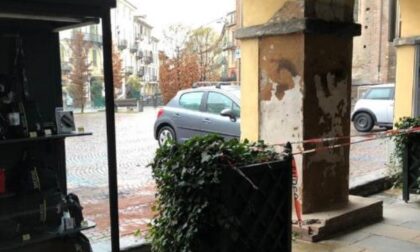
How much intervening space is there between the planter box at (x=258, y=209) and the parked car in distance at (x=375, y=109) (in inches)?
470

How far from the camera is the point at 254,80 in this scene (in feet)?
15.1

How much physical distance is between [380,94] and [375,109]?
0.55 m

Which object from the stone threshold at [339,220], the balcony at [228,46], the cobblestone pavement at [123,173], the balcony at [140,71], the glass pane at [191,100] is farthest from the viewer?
the balcony at [140,71]

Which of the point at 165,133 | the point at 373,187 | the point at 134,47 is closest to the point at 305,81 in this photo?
the point at 373,187

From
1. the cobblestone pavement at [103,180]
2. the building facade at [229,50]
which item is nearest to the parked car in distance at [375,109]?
the cobblestone pavement at [103,180]

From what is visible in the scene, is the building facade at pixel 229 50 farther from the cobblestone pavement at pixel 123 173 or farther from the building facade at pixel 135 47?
the cobblestone pavement at pixel 123 173

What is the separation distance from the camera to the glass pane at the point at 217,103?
8633mm

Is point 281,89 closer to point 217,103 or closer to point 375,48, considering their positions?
point 217,103

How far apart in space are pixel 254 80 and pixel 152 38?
164 ft

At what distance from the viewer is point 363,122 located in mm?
14953

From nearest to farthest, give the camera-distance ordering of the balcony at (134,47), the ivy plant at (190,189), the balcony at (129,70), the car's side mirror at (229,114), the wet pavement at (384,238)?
the ivy plant at (190,189) → the wet pavement at (384,238) → the car's side mirror at (229,114) → the balcony at (129,70) → the balcony at (134,47)

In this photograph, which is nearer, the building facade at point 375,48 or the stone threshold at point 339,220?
the stone threshold at point 339,220

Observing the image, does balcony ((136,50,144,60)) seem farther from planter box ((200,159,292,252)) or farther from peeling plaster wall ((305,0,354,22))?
planter box ((200,159,292,252))

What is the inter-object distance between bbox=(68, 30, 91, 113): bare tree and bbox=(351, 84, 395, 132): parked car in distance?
12108 millimetres
